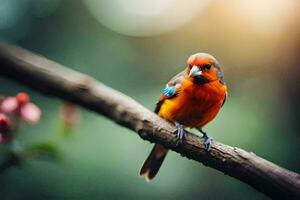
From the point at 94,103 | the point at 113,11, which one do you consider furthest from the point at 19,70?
the point at 113,11

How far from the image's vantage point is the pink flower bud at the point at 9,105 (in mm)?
1007

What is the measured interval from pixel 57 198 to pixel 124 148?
21cm

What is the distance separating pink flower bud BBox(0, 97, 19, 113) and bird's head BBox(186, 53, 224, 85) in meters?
0.34

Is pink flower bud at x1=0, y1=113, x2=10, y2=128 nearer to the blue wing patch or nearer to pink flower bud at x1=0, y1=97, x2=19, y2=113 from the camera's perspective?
pink flower bud at x1=0, y1=97, x2=19, y2=113

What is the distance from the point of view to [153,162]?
1.16m

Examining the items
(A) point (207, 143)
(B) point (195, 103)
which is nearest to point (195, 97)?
(B) point (195, 103)

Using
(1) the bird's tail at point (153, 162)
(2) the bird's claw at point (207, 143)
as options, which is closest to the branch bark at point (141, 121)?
(2) the bird's claw at point (207, 143)

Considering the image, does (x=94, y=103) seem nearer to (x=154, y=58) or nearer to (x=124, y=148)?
(x=124, y=148)

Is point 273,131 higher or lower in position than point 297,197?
higher

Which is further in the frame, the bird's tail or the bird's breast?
the bird's tail

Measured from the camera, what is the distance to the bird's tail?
3.78ft

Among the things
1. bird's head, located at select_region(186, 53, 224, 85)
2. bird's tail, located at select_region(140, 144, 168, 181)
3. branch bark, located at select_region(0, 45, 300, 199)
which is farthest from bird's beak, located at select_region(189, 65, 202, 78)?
bird's tail, located at select_region(140, 144, 168, 181)

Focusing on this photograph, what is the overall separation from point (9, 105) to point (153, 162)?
1.12 ft

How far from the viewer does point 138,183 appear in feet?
4.20
